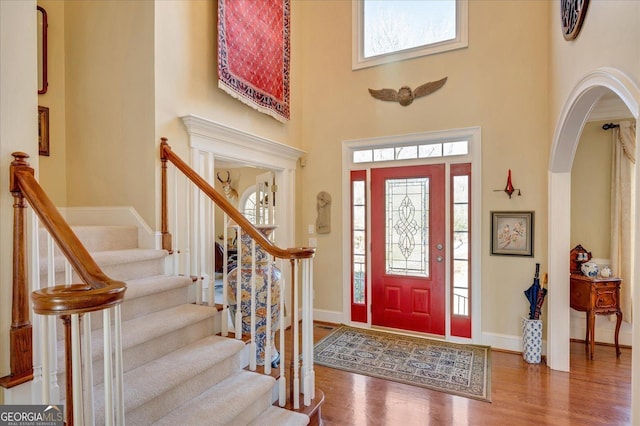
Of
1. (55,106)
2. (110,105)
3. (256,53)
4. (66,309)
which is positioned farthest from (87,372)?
(256,53)

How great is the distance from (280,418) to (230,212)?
1348mm

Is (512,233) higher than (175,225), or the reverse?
(175,225)

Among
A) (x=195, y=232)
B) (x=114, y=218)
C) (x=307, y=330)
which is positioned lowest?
(x=307, y=330)

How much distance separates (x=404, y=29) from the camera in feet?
13.6

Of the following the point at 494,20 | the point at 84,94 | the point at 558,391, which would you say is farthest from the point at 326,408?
the point at 494,20

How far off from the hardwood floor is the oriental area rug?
96 millimetres

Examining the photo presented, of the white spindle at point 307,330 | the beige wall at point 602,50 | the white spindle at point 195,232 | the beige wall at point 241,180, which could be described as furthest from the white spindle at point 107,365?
the beige wall at point 241,180

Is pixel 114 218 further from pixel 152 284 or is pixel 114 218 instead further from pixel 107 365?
pixel 107 365

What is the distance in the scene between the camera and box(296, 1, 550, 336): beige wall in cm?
349

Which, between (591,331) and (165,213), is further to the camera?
(591,331)

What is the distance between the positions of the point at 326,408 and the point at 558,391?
1907 millimetres

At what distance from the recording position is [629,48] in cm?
160

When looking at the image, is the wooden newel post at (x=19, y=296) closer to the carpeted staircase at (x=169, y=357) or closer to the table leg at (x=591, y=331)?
the carpeted staircase at (x=169, y=357)

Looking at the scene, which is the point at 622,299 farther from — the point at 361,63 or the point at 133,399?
the point at 133,399
